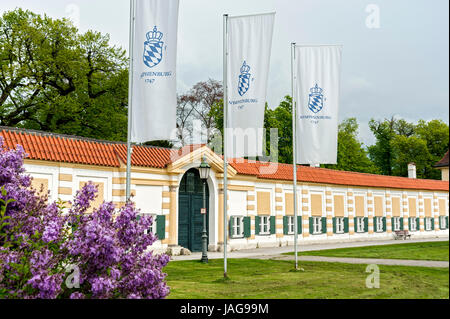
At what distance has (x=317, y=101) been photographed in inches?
691

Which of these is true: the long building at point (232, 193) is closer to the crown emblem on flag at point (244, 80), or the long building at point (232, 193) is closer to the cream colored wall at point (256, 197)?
the cream colored wall at point (256, 197)

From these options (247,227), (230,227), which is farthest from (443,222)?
(230,227)

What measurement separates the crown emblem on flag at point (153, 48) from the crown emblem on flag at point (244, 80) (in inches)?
147

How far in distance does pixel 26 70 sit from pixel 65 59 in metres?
3.02

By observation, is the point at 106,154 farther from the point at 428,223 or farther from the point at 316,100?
the point at 428,223

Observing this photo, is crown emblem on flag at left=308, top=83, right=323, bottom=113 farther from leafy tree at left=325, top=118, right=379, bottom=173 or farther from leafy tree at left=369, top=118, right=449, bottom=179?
leafy tree at left=369, top=118, right=449, bottom=179

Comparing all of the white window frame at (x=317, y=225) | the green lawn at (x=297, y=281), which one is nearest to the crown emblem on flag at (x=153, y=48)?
the green lawn at (x=297, y=281)

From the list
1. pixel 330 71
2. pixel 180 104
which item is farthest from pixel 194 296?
pixel 180 104

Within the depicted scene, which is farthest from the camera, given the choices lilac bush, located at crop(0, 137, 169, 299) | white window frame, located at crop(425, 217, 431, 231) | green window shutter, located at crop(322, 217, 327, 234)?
white window frame, located at crop(425, 217, 431, 231)

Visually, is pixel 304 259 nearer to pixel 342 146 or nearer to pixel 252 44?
pixel 252 44

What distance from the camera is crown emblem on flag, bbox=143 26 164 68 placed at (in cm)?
1195

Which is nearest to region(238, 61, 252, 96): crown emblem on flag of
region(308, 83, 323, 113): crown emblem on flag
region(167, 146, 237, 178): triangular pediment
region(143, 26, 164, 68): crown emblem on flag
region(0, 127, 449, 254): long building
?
region(308, 83, 323, 113): crown emblem on flag

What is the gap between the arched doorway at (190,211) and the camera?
83.3 feet

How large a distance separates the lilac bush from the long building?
6827 mm
